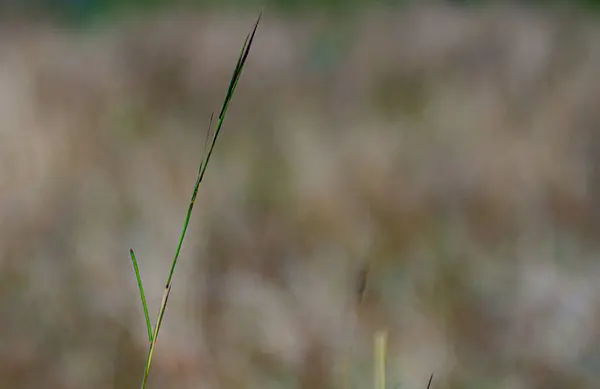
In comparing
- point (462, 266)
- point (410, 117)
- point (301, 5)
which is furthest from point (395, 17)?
point (462, 266)

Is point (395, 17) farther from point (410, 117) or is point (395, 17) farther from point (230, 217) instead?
point (230, 217)

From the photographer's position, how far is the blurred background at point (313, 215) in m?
0.91

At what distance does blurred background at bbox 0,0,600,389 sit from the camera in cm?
91

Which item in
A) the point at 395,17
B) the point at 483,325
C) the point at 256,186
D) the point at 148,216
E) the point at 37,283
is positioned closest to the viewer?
the point at 483,325

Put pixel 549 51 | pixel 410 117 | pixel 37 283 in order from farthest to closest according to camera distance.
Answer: pixel 549 51, pixel 410 117, pixel 37 283

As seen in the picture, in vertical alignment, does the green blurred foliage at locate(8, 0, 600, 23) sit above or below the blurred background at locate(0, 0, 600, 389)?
above

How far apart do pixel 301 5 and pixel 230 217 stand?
2.74m

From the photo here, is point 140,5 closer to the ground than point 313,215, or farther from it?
farther from it

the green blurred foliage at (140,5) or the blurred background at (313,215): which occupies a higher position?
the green blurred foliage at (140,5)

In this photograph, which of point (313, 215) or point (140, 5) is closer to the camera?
point (313, 215)

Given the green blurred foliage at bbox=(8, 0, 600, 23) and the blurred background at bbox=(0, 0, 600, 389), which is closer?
the blurred background at bbox=(0, 0, 600, 389)

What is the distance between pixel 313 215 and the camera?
1.44 metres

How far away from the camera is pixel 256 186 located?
1588mm

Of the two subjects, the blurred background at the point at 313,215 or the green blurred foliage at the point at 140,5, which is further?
the green blurred foliage at the point at 140,5
